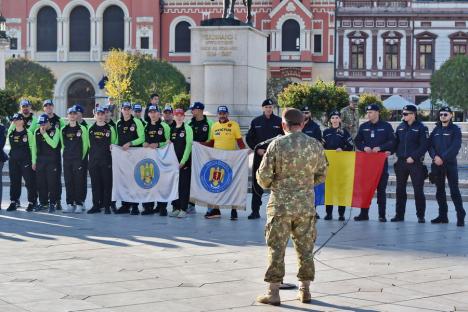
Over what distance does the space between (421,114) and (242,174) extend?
1817 inches

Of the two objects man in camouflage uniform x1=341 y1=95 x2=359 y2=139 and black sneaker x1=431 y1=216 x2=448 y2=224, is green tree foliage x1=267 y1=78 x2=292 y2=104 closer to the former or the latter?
man in camouflage uniform x1=341 y1=95 x2=359 y2=139

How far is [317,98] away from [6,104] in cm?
1190

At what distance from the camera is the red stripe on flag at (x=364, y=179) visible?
53.6 feet

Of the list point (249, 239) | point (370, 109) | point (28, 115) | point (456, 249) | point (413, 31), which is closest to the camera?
point (456, 249)

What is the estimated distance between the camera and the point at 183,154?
1717 centimetres

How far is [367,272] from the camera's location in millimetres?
11250

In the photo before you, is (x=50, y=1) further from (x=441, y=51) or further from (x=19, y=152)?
(x=19, y=152)

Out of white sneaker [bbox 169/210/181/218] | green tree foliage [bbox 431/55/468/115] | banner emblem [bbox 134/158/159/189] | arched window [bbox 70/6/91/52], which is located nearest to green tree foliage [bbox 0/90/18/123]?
banner emblem [bbox 134/158/159/189]

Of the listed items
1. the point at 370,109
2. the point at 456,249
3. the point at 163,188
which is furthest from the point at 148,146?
the point at 456,249

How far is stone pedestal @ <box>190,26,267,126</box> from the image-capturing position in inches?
976

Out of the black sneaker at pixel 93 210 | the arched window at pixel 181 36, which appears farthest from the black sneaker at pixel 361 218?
the arched window at pixel 181 36

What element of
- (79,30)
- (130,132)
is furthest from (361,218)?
(79,30)

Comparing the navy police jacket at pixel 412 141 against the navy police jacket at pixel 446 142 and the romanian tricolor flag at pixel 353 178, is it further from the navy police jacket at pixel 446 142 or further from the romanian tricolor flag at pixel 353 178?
the romanian tricolor flag at pixel 353 178

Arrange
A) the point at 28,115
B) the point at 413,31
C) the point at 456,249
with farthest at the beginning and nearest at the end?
1. the point at 413,31
2. the point at 28,115
3. the point at 456,249
